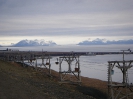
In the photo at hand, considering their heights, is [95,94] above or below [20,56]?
below

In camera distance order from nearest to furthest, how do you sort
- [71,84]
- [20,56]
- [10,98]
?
[10,98], [71,84], [20,56]

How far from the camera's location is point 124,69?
15000mm

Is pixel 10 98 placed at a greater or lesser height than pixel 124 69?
lesser

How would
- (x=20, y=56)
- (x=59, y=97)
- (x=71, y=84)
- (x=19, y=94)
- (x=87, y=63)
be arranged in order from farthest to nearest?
(x=87, y=63) → (x=20, y=56) → (x=71, y=84) → (x=59, y=97) → (x=19, y=94)

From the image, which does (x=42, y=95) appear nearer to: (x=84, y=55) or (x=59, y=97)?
(x=59, y=97)

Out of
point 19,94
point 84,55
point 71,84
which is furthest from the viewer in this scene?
point 84,55

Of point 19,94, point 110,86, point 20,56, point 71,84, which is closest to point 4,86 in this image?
point 19,94

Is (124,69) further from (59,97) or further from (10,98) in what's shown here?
(10,98)

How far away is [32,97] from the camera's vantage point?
39.1ft

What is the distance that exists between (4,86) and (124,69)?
8.24 metres

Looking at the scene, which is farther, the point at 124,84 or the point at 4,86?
the point at 124,84

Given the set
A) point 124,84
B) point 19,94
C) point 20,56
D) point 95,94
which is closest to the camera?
point 19,94

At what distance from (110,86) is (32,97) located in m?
5.90

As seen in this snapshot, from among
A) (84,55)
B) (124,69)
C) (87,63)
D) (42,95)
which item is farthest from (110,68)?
(84,55)
